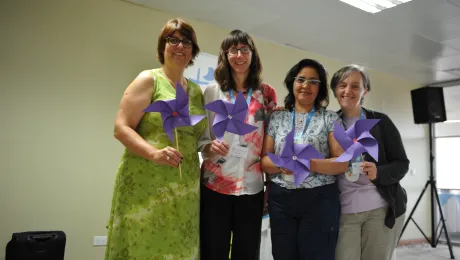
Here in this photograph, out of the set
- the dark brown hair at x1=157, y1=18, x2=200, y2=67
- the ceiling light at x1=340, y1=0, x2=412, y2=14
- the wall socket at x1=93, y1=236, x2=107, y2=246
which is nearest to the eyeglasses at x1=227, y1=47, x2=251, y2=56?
the dark brown hair at x1=157, y1=18, x2=200, y2=67

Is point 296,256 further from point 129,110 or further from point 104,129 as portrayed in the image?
point 104,129

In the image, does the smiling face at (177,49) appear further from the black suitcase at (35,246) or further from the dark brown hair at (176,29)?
the black suitcase at (35,246)

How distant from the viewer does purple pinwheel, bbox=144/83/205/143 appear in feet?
4.53

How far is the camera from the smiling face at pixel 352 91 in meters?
1.83

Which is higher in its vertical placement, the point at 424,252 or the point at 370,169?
the point at 370,169

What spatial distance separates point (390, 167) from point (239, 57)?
95 cm

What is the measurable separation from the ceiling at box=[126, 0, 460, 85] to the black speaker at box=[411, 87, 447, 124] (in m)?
0.58

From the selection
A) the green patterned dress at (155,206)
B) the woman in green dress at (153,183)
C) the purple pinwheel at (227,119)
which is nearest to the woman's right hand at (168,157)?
the woman in green dress at (153,183)

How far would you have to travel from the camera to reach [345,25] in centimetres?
405

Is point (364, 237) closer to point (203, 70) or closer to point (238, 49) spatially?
point (238, 49)

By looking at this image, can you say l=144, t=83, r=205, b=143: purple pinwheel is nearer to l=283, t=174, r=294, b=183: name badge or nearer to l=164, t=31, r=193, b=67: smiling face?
l=164, t=31, r=193, b=67: smiling face

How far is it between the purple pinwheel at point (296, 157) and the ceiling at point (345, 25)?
236 centimetres

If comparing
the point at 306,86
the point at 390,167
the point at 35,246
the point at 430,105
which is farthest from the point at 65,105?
the point at 430,105

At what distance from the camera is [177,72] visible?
1.60m
